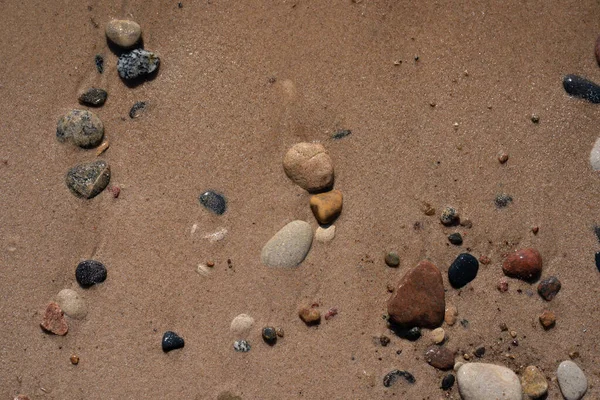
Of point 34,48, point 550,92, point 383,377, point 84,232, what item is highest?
point 550,92

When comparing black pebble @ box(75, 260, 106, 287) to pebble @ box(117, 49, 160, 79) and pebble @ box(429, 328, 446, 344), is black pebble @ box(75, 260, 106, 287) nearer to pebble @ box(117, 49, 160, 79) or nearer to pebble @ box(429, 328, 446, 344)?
pebble @ box(117, 49, 160, 79)

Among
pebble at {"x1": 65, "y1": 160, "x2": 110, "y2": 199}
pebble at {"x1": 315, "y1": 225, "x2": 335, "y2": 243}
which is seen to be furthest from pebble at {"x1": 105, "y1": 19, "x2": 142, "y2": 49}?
pebble at {"x1": 315, "y1": 225, "x2": 335, "y2": 243}

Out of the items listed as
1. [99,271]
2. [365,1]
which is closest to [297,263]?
[99,271]

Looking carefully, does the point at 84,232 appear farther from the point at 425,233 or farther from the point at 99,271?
the point at 425,233

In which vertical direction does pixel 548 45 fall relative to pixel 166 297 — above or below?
above

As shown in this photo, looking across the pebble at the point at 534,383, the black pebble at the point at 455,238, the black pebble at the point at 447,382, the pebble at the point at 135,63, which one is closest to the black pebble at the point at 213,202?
the pebble at the point at 135,63

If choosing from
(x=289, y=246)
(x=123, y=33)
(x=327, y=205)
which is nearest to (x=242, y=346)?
(x=289, y=246)

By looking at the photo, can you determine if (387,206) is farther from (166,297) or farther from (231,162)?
(166,297)

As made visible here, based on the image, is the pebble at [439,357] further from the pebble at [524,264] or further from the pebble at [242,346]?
the pebble at [242,346]
